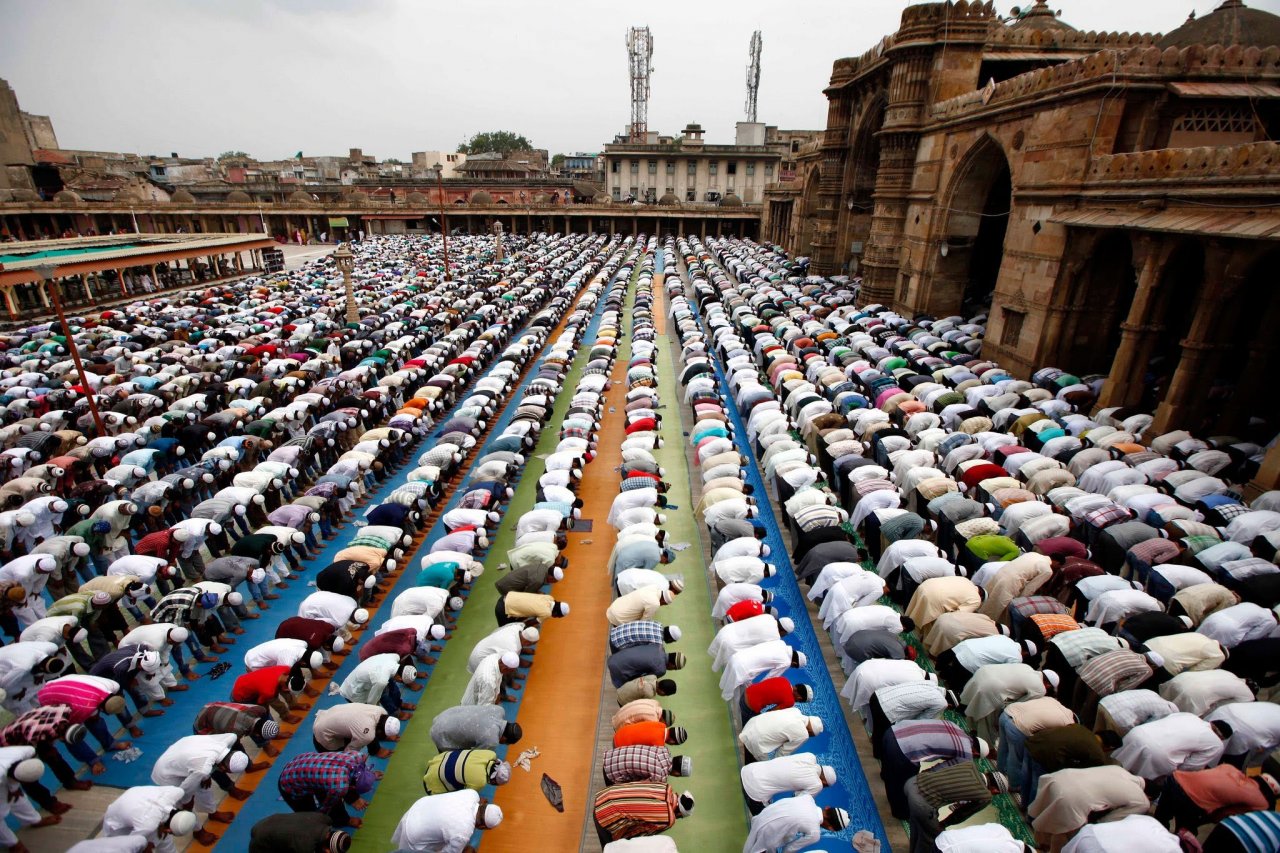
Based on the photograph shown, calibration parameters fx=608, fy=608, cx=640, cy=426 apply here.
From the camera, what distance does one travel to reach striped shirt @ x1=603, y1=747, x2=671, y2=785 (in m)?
5.52

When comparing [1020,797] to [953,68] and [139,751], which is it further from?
[953,68]

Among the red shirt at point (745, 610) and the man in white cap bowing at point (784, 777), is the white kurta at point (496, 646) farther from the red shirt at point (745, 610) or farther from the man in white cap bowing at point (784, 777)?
the man in white cap bowing at point (784, 777)

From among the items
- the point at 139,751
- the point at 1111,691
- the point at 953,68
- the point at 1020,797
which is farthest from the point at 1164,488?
the point at 953,68

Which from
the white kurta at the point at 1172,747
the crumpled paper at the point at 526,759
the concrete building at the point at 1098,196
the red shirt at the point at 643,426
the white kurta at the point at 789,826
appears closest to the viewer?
the white kurta at the point at 789,826

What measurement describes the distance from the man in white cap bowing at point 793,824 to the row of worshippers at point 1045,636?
2.63ft

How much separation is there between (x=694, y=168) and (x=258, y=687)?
64.6 meters

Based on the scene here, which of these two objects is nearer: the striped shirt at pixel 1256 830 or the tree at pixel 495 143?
the striped shirt at pixel 1256 830

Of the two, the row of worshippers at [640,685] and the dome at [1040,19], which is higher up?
the dome at [1040,19]

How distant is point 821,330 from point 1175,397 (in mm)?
10065

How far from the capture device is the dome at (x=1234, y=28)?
15316mm

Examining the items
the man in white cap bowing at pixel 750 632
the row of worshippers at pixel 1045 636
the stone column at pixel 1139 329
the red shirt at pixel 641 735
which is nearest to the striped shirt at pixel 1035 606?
the row of worshippers at pixel 1045 636

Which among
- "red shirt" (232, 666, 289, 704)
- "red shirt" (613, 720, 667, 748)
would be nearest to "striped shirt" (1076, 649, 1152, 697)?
"red shirt" (613, 720, 667, 748)

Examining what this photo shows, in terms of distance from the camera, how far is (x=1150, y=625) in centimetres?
680

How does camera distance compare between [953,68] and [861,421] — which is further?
[953,68]
